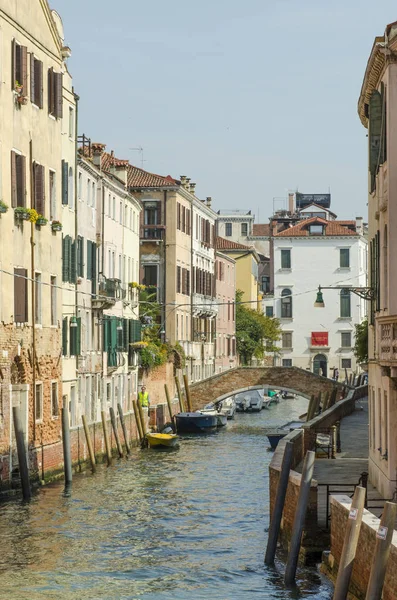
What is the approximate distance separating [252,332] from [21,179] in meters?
56.2

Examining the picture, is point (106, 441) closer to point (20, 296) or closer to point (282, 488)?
point (20, 296)

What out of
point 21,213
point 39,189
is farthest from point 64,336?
point 21,213

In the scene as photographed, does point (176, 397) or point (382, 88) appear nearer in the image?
point (382, 88)

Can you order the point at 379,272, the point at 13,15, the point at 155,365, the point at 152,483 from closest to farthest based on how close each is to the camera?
the point at 379,272
the point at 13,15
the point at 152,483
the point at 155,365

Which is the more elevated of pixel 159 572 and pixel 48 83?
pixel 48 83

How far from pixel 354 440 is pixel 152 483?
5.27 m

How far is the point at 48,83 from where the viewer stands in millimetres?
33625

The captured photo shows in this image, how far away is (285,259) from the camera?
304 feet

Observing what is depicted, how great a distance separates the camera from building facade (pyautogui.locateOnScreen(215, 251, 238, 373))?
7688 cm

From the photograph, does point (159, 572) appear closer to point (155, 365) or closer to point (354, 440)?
point (354, 440)

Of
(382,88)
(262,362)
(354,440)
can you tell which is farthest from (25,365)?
(262,362)

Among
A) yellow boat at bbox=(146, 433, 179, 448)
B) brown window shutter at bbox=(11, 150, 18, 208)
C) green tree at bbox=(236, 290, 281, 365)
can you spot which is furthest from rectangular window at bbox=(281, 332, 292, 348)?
brown window shutter at bbox=(11, 150, 18, 208)

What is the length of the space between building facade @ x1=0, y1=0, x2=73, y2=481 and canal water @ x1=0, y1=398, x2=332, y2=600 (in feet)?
7.04

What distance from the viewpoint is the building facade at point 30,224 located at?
29828 mm
